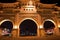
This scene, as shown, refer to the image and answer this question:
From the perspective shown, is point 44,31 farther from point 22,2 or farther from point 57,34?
point 22,2

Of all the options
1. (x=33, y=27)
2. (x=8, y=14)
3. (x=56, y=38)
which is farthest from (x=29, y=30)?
(x=56, y=38)

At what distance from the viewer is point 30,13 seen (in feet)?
102

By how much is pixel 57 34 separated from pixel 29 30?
7872 mm

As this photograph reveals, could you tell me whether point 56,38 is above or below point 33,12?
below

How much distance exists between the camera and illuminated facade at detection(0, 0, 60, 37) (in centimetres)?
3038

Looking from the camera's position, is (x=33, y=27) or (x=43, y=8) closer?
(x=43, y=8)

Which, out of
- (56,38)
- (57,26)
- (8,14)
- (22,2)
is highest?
(22,2)

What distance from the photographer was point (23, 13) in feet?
101

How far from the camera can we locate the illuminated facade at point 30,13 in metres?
30.4

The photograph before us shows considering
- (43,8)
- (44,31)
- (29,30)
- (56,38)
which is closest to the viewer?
(56,38)

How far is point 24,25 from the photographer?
3672cm

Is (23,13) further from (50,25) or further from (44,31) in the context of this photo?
(50,25)

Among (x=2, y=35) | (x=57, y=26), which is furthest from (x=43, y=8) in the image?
(x=2, y=35)

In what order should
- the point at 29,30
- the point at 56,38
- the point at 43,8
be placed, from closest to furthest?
the point at 56,38
the point at 43,8
the point at 29,30
